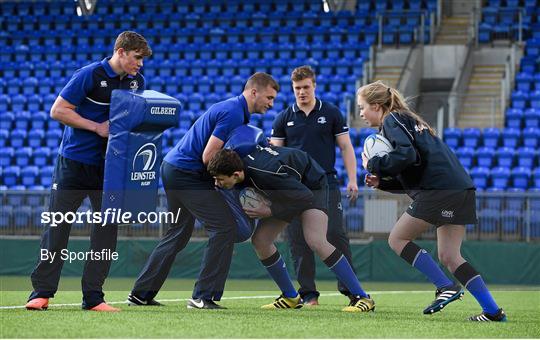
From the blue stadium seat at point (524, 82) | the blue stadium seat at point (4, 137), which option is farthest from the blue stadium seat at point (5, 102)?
the blue stadium seat at point (524, 82)

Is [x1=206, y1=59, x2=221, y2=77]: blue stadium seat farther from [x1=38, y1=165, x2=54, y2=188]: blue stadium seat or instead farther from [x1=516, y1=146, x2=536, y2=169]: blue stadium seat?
[x1=516, y1=146, x2=536, y2=169]: blue stadium seat

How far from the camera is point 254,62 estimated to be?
22859 millimetres

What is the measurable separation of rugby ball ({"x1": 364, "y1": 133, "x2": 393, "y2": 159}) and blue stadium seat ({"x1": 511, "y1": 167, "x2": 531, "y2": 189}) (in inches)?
424

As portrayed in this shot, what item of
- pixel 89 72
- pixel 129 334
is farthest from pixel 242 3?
pixel 129 334

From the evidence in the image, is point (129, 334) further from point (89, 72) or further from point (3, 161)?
point (3, 161)

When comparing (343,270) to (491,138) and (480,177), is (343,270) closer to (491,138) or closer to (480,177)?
(480,177)

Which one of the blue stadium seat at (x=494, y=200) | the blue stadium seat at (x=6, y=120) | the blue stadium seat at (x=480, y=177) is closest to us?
the blue stadium seat at (x=494, y=200)

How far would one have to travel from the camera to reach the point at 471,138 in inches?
754

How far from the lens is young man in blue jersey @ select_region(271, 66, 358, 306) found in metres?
9.24

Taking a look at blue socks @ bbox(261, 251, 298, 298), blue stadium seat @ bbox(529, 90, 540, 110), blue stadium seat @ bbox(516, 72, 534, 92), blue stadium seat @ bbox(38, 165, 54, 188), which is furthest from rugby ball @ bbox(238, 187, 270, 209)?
blue stadium seat @ bbox(516, 72, 534, 92)

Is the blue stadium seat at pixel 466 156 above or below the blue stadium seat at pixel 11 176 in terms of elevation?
above

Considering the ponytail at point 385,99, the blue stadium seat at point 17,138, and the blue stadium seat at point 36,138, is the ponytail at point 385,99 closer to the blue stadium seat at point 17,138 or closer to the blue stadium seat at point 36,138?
the blue stadium seat at point 36,138

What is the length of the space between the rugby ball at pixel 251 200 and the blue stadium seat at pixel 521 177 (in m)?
10.5

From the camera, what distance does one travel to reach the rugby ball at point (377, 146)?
7.27m
